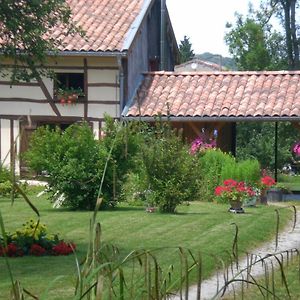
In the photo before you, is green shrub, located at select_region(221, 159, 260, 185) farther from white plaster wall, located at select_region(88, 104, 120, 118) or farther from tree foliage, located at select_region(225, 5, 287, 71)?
tree foliage, located at select_region(225, 5, 287, 71)

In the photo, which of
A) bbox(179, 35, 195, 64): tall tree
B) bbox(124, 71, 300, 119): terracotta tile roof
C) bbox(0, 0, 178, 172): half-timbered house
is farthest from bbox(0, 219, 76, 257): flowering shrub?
bbox(179, 35, 195, 64): tall tree

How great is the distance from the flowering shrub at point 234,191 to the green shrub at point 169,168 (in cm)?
119

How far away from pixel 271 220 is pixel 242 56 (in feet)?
94.3

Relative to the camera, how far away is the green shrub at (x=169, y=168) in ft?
57.7

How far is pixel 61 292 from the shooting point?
8.43 metres

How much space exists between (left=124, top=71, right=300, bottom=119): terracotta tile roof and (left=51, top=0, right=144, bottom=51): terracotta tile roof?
6.26 feet

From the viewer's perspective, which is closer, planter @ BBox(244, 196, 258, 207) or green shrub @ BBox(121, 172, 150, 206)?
green shrub @ BBox(121, 172, 150, 206)

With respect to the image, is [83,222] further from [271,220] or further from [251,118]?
[251,118]

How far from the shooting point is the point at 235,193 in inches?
733

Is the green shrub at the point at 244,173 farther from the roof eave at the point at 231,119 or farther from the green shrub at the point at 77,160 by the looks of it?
the roof eave at the point at 231,119

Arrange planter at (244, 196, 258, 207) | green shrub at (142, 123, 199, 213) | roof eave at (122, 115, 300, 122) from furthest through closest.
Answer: roof eave at (122, 115, 300, 122)
planter at (244, 196, 258, 207)
green shrub at (142, 123, 199, 213)

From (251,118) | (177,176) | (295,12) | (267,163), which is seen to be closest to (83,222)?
(177,176)

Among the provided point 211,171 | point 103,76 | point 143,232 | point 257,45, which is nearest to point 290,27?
point 257,45

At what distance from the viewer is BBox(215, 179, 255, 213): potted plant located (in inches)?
728
